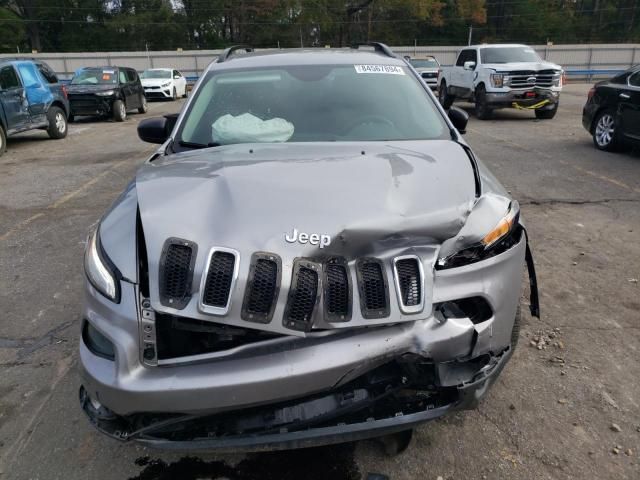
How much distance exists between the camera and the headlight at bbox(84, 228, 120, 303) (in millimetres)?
1929

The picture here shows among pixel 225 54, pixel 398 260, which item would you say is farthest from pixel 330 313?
pixel 225 54

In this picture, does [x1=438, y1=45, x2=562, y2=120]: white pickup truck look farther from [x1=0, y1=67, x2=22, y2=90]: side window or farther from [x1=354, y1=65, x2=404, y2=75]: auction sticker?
[x1=0, y1=67, x2=22, y2=90]: side window

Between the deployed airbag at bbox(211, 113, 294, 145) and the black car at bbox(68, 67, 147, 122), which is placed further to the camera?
the black car at bbox(68, 67, 147, 122)

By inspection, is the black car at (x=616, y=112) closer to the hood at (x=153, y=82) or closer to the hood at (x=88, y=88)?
the hood at (x=88, y=88)

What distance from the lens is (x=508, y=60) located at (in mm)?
14570

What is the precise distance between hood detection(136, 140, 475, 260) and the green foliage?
178 ft

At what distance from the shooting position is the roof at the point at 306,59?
12.2 feet

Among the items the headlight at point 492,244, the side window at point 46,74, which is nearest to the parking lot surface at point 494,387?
the headlight at point 492,244

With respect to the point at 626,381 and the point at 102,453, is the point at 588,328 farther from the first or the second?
the point at 102,453

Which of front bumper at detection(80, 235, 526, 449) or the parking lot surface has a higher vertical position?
front bumper at detection(80, 235, 526, 449)

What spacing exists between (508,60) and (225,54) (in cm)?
1258

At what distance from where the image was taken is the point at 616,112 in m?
8.84

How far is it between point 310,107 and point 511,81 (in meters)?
12.1

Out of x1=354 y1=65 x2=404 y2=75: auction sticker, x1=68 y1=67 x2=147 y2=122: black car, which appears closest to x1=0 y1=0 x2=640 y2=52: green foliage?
x1=68 y1=67 x2=147 y2=122: black car
